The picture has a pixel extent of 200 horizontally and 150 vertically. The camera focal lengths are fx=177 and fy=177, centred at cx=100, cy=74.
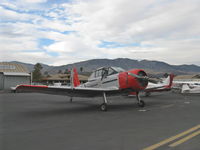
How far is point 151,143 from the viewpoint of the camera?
3.93 metres

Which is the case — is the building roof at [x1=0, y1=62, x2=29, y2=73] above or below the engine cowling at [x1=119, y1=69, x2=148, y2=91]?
above

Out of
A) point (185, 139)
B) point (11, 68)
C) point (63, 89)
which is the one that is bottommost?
point (185, 139)

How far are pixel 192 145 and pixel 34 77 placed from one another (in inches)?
3073

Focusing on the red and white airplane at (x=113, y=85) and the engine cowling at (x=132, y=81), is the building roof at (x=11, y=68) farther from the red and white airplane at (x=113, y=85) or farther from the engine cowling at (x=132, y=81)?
the engine cowling at (x=132, y=81)

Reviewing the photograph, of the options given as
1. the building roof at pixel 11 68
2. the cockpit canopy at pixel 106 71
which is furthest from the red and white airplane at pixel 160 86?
the building roof at pixel 11 68

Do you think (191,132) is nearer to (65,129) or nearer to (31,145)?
(65,129)

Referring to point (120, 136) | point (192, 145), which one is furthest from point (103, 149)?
point (192, 145)

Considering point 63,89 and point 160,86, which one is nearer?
point 63,89

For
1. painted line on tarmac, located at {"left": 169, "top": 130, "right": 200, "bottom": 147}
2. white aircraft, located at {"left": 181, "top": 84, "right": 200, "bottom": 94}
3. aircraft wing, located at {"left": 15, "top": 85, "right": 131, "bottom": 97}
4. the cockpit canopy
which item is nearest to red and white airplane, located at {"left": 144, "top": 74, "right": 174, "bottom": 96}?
the cockpit canopy

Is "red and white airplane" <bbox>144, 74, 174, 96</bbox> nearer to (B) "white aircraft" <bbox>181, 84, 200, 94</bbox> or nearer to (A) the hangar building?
(B) "white aircraft" <bbox>181, 84, 200, 94</bbox>

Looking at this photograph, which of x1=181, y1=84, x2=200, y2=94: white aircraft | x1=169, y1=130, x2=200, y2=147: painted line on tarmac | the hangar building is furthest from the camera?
the hangar building

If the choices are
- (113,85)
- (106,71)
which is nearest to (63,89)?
(113,85)

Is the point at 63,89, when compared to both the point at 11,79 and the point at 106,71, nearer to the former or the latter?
the point at 106,71

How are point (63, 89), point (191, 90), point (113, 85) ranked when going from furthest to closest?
point (191, 90) < point (113, 85) < point (63, 89)
